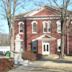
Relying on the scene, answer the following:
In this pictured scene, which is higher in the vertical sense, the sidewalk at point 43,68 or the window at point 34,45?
the window at point 34,45

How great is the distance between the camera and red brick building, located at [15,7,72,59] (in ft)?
199

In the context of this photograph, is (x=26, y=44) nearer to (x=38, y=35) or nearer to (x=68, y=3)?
(x=38, y=35)

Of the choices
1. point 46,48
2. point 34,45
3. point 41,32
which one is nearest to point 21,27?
point 41,32

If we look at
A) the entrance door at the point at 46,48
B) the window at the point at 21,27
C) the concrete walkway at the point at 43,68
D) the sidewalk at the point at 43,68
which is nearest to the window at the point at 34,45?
the entrance door at the point at 46,48

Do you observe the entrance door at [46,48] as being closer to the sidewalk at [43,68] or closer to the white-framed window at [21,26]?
the white-framed window at [21,26]

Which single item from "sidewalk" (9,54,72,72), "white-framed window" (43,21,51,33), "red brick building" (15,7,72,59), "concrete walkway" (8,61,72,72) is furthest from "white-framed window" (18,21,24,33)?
"concrete walkway" (8,61,72,72)

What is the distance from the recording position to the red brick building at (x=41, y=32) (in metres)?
60.8

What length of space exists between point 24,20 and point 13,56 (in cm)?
2862

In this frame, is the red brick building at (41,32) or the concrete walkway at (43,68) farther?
the red brick building at (41,32)

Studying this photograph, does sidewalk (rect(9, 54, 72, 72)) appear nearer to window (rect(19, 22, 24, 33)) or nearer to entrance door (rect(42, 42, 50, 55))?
entrance door (rect(42, 42, 50, 55))

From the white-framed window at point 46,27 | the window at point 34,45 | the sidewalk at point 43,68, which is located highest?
the white-framed window at point 46,27

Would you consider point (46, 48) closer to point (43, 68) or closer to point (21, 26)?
point (21, 26)

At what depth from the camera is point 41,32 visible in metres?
62.0

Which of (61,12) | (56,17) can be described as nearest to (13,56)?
(61,12)
